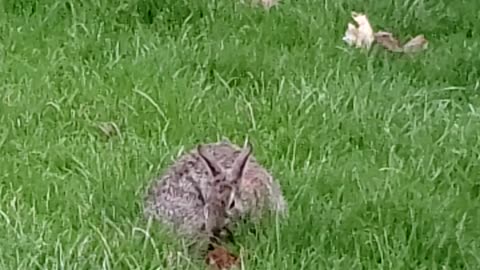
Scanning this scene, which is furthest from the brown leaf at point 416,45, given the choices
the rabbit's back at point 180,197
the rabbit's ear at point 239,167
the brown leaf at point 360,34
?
the rabbit's ear at point 239,167

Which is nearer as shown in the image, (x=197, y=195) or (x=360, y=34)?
(x=197, y=195)

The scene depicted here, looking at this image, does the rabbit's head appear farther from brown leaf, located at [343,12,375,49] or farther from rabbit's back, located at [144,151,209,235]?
brown leaf, located at [343,12,375,49]

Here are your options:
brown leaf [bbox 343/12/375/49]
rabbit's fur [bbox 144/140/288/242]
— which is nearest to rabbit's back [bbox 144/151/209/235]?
rabbit's fur [bbox 144/140/288/242]

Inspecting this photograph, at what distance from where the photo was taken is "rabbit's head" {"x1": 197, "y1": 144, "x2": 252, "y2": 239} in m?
3.57

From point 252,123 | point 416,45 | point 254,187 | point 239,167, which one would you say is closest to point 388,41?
point 416,45

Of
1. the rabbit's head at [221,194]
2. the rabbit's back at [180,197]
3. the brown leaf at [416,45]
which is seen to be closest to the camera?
the rabbit's head at [221,194]

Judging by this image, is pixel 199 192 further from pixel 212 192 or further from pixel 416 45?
pixel 416 45

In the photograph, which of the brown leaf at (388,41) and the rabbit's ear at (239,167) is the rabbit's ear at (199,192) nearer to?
the rabbit's ear at (239,167)

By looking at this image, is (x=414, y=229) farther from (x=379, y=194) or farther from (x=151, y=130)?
(x=151, y=130)

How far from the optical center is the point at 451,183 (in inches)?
166

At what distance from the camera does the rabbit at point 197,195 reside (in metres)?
3.58

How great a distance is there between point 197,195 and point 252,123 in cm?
102

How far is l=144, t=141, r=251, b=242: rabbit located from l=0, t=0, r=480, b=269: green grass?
7 cm

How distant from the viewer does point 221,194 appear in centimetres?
357
